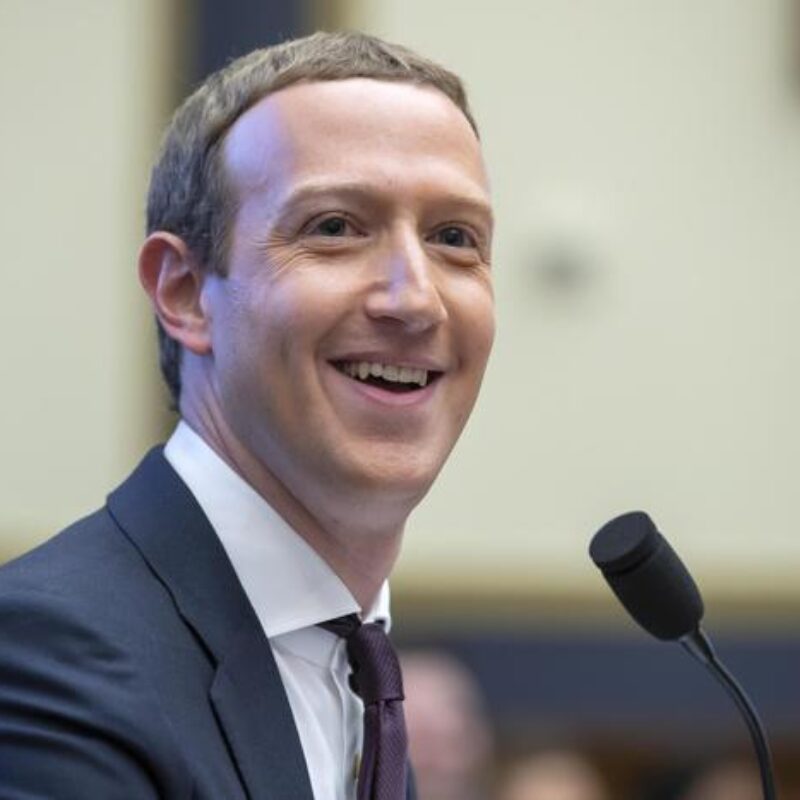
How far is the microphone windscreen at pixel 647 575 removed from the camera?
1891 mm

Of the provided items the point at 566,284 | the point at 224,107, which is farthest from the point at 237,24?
the point at 224,107

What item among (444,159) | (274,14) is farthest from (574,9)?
(444,159)

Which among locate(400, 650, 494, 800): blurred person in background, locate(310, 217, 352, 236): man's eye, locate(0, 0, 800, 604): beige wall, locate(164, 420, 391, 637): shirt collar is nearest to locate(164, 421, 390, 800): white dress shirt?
locate(164, 420, 391, 637): shirt collar

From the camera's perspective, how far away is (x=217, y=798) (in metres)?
1.68

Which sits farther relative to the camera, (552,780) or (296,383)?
(552,780)

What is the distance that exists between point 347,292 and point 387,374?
0.09 m

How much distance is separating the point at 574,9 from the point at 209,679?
3949 mm

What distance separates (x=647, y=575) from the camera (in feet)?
6.26

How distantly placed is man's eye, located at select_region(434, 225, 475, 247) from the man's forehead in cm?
6

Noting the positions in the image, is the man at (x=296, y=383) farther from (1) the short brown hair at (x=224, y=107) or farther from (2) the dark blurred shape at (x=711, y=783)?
(2) the dark blurred shape at (x=711, y=783)

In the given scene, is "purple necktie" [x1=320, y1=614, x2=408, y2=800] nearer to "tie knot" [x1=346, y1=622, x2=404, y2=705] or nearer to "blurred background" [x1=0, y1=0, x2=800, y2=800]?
"tie knot" [x1=346, y1=622, x2=404, y2=705]

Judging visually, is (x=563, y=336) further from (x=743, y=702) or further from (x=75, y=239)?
(x=743, y=702)

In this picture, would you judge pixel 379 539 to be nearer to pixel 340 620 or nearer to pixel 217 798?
pixel 340 620

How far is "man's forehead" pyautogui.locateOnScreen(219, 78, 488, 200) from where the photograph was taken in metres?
1.92
